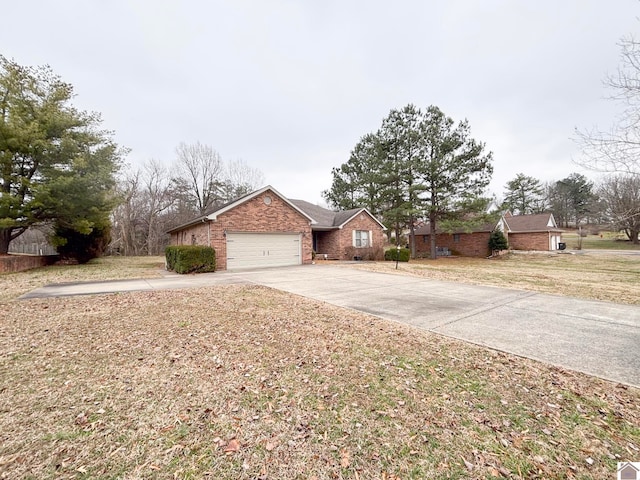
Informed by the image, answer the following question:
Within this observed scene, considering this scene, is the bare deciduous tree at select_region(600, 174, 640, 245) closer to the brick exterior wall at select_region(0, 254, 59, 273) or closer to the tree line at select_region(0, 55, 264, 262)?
the tree line at select_region(0, 55, 264, 262)

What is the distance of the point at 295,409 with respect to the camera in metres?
2.67

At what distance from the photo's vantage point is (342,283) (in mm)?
10016

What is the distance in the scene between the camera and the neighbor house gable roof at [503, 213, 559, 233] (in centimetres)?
2977

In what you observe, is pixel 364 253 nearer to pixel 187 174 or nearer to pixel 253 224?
pixel 253 224

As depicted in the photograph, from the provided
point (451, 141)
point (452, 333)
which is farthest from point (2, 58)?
point (451, 141)

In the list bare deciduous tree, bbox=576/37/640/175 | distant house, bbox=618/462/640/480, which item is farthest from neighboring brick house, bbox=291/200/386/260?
distant house, bbox=618/462/640/480

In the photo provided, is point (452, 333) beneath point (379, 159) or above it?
beneath

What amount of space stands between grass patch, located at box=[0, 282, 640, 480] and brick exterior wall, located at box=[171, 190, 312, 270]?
9751mm

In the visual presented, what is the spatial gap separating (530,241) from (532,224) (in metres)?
2.12

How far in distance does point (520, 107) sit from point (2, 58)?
1060 inches

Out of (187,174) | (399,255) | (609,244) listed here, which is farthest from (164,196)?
(609,244)

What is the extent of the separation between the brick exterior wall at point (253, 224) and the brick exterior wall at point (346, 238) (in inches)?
155

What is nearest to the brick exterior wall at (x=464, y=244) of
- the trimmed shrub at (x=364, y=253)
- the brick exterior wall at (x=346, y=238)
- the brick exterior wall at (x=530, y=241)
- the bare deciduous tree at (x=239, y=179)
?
the brick exterior wall at (x=530, y=241)

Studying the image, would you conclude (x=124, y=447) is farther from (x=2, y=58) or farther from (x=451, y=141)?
(x=451, y=141)
